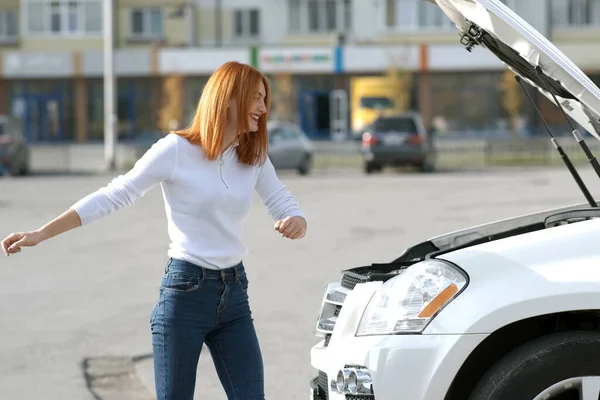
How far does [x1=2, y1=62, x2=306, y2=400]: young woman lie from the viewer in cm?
407

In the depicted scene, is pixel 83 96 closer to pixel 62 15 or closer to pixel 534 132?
pixel 62 15

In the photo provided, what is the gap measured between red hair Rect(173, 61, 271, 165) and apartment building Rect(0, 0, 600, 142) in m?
53.0

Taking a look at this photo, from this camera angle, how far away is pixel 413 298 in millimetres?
3932

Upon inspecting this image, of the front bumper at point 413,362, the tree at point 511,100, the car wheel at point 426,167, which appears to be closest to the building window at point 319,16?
the tree at point 511,100

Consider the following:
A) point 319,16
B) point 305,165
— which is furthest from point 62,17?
point 305,165

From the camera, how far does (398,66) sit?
185 ft

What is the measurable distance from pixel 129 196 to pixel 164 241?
11.1 metres

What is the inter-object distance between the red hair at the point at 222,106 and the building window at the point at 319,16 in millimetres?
57501

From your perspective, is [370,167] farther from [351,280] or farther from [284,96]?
[351,280]

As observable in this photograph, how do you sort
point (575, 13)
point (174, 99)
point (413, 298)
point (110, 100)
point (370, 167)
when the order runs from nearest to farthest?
point (413, 298) → point (370, 167) → point (110, 100) → point (174, 99) → point (575, 13)

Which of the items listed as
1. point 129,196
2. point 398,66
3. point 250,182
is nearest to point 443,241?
point 250,182

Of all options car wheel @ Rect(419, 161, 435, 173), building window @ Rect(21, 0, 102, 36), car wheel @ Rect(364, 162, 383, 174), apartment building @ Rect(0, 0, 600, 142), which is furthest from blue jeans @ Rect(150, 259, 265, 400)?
building window @ Rect(21, 0, 102, 36)

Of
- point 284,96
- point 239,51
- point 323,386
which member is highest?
point 239,51

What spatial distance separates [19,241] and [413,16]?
189 feet
